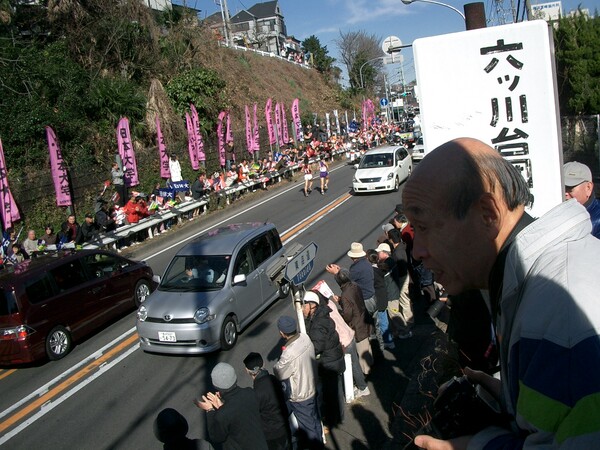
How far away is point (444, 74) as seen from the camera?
4.41 m

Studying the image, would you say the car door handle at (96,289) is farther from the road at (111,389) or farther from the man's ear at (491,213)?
the man's ear at (491,213)

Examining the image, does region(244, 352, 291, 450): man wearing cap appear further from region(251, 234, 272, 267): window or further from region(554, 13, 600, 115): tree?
region(554, 13, 600, 115): tree

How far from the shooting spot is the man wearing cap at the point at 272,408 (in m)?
5.02

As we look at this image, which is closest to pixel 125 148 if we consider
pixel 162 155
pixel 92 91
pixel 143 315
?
pixel 162 155

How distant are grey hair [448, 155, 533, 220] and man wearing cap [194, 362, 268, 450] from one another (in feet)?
11.8

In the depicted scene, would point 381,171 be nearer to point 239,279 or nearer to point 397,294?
point 239,279

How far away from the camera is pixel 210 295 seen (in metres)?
9.44

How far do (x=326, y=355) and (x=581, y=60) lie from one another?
20.7m

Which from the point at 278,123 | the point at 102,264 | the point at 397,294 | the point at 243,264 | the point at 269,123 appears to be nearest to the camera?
the point at 397,294

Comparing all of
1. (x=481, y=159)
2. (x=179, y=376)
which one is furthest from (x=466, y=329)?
(x=179, y=376)

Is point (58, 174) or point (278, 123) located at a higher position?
point (278, 123)

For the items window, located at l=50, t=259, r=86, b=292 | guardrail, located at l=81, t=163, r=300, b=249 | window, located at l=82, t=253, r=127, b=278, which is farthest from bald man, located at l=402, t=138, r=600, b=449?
guardrail, located at l=81, t=163, r=300, b=249

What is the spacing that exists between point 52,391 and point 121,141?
13.5m

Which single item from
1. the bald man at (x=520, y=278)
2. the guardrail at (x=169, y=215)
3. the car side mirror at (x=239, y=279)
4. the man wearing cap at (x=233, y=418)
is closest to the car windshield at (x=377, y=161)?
the guardrail at (x=169, y=215)
